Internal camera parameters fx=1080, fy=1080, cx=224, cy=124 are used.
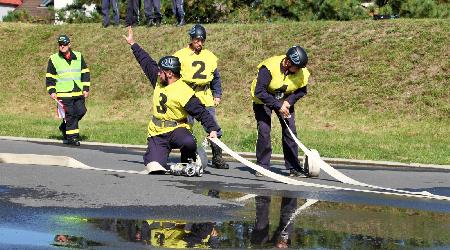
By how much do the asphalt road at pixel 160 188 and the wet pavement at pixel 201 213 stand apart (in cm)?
1

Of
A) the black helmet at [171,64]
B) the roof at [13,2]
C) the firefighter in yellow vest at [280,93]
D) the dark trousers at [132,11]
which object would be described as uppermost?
the roof at [13,2]

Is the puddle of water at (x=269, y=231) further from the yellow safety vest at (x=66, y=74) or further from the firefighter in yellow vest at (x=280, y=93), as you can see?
the yellow safety vest at (x=66, y=74)

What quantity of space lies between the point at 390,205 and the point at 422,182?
3050mm

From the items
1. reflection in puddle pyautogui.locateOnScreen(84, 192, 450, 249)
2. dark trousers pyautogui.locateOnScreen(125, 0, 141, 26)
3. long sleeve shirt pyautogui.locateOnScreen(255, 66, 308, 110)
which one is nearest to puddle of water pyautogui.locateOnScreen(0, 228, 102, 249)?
reflection in puddle pyautogui.locateOnScreen(84, 192, 450, 249)

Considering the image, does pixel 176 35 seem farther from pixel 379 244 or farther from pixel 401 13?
pixel 379 244

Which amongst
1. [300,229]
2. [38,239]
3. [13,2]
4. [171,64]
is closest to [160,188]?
[171,64]

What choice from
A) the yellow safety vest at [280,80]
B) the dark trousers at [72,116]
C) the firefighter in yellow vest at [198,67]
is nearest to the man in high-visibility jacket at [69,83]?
the dark trousers at [72,116]

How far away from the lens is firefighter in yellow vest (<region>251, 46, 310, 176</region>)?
1383 cm

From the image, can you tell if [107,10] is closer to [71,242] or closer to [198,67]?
[198,67]

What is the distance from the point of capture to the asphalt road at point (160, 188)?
10352 millimetres

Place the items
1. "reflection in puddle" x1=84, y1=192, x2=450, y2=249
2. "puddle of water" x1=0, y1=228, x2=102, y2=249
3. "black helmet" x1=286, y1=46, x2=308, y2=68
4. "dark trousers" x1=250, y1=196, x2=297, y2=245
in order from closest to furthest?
"puddle of water" x1=0, y1=228, x2=102, y2=249 < "reflection in puddle" x1=84, y1=192, x2=450, y2=249 < "dark trousers" x1=250, y1=196, x2=297, y2=245 < "black helmet" x1=286, y1=46, x2=308, y2=68

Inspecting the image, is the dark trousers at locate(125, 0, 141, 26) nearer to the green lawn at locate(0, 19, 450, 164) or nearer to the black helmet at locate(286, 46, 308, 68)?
the green lawn at locate(0, 19, 450, 164)

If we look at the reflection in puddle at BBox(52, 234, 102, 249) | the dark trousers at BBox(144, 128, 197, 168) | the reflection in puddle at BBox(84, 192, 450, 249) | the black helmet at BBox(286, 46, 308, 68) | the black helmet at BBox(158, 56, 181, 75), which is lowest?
the reflection in puddle at BBox(84, 192, 450, 249)

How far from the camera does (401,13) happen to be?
32688mm
